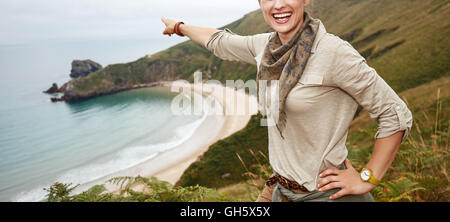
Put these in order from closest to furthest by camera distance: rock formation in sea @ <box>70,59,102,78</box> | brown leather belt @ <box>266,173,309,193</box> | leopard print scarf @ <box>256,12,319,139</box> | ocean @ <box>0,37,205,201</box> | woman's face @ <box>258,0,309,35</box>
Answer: leopard print scarf @ <box>256,12,319,139</box>, woman's face @ <box>258,0,309,35</box>, brown leather belt @ <box>266,173,309,193</box>, ocean @ <box>0,37,205,201</box>, rock formation in sea @ <box>70,59,102,78</box>

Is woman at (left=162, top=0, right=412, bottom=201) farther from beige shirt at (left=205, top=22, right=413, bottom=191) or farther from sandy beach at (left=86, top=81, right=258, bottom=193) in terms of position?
sandy beach at (left=86, top=81, right=258, bottom=193)

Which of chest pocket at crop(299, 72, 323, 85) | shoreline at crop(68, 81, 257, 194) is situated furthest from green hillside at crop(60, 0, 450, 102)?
shoreline at crop(68, 81, 257, 194)

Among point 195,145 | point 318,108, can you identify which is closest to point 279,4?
point 318,108

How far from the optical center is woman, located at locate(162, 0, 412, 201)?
1427mm

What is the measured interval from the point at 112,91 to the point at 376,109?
109 metres

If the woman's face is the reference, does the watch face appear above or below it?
below

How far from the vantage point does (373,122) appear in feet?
77.0

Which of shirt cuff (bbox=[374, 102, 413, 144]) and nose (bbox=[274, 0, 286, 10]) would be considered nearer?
shirt cuff (bbox=[374, 102, 413, 144])

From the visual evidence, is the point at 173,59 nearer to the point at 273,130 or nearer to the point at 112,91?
the point at 112,91

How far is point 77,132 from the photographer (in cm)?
6003

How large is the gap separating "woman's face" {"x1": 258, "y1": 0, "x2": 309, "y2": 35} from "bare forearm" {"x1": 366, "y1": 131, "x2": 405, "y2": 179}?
90cm

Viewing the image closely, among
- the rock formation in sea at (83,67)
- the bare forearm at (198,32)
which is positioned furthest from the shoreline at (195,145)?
the rock formation in sea at (83,67)

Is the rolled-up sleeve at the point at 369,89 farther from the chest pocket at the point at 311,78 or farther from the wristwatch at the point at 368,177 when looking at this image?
the wristwatch at the point at 368,177
